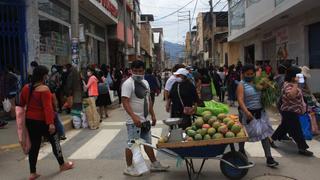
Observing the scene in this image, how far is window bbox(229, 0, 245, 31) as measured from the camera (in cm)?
3288

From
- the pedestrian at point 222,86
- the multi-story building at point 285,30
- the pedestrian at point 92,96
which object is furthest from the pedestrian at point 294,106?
the pedestrian at point 222,86

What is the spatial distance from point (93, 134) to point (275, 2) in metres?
13.2

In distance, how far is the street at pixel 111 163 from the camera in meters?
7.60

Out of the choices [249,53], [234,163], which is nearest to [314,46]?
[234,163]

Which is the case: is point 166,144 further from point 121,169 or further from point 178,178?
point 121,169

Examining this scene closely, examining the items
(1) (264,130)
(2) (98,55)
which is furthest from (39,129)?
(2) (98,55)

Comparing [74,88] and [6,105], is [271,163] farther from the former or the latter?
[6,105]

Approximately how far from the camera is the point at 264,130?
25.7ft

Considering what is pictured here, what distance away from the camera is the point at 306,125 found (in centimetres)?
1014

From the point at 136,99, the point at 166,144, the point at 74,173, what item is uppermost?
the point at 136,99

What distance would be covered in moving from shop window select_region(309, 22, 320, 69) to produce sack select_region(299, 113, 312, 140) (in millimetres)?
10213

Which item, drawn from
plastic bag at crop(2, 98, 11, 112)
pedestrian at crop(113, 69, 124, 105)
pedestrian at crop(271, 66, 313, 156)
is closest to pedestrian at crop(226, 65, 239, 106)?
pedestrian at crop(113, 69, 124, 105)

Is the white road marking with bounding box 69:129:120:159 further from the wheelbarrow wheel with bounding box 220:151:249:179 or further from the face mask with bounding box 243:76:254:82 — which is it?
the face mask with bounding box 243:76:254:82

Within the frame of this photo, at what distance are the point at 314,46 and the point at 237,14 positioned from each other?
49.6 ft
